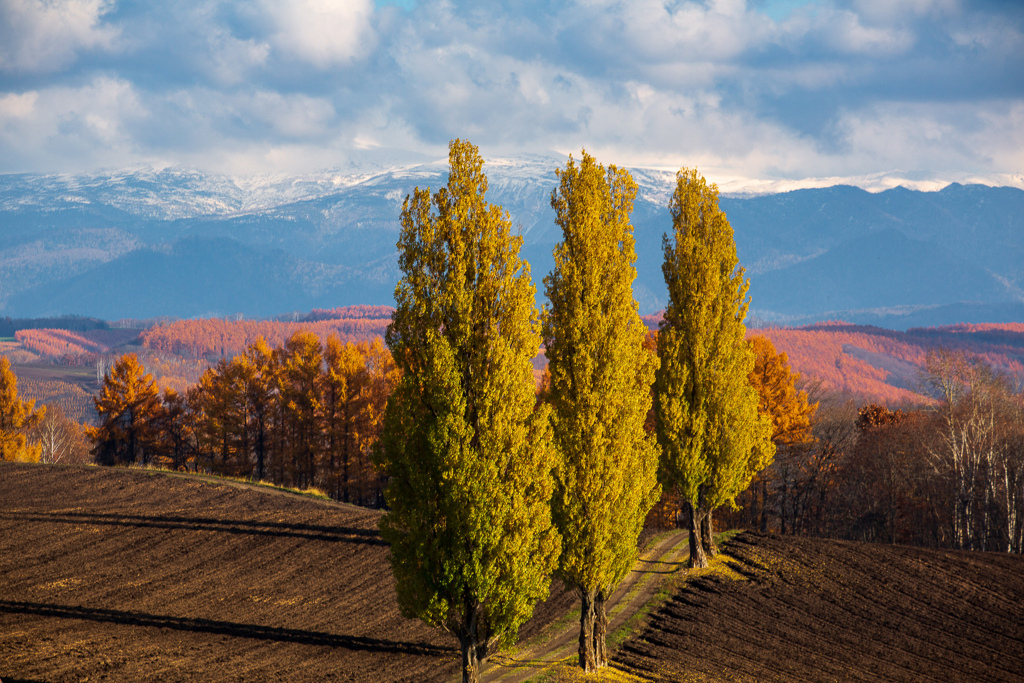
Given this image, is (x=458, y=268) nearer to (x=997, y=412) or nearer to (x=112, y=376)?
(x=997, y=412)

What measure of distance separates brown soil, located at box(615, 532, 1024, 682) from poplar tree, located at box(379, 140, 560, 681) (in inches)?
334

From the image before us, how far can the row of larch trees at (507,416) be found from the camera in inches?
731

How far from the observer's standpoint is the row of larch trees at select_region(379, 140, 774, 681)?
18578 millimetres

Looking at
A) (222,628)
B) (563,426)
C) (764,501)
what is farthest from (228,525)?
(764,501)

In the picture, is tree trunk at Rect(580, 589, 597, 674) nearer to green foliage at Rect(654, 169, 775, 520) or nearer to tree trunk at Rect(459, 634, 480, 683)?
tree trunk at Rect(459, 634, 480, 683)

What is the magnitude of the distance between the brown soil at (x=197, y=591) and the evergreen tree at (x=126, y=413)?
62.6 feet

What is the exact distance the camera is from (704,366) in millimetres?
33750

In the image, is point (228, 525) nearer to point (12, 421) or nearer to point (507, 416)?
point (507, 416)

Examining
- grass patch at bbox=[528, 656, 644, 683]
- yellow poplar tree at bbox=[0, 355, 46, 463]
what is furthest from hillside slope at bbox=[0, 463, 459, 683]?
yellow poplar tree at bbox=[0, 355, 46, 463]

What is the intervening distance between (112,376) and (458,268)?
58.5m

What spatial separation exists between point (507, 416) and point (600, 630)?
9.81 metres

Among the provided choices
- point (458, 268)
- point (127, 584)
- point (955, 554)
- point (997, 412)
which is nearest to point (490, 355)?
point (458, 268)

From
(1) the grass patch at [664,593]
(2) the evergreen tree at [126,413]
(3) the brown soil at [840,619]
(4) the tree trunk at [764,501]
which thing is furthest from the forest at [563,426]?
(3) the brown soil at [840,619]

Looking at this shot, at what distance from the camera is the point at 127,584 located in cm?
3083
